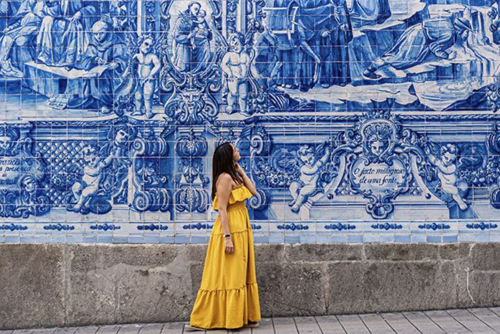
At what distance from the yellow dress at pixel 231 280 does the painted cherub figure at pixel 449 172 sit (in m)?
1.96

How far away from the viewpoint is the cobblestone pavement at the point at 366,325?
5.86 m

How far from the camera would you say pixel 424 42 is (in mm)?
6492

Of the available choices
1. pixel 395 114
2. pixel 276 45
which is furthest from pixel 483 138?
pixel 276 45

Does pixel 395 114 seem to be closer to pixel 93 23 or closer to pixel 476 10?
pixel 476 10

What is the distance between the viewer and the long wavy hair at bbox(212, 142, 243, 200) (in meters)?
5.89

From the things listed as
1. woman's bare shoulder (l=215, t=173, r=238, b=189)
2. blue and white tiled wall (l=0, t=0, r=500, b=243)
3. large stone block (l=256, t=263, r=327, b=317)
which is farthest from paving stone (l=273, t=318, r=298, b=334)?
woman's bare shoulder (l=215, t=173, r=238, b=189)

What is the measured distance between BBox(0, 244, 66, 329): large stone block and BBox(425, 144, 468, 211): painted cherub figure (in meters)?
3.84

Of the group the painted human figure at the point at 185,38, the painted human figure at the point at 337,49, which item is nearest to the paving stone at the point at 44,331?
the painted human figure at the point at 185,38

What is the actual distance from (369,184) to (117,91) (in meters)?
2.66

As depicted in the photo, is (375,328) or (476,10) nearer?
(375,328)

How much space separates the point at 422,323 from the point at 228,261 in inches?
75.4

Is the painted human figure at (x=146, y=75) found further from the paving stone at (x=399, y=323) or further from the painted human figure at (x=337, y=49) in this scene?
the paving stone at (x=399, y=323)

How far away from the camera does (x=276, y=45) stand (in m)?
6.43

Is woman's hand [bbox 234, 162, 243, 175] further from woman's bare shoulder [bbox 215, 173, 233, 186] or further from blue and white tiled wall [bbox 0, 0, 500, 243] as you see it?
blue and white tiled wall [bbox 0, 0, 500, 243]
